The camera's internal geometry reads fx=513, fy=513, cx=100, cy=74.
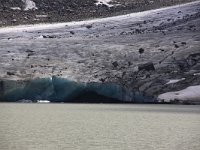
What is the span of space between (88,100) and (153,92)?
401cm

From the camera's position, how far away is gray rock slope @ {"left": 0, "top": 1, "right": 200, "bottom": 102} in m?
28.7

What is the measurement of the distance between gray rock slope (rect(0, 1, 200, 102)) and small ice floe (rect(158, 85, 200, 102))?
0.44 meters

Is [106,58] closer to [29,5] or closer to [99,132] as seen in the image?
[99,132]

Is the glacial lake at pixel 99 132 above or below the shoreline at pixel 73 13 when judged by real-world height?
below

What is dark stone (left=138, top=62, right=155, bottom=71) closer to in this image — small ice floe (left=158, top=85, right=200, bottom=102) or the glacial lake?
small ice floe (left=158, top=85, right=200, bottom=102)

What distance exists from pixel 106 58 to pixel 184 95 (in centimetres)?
769

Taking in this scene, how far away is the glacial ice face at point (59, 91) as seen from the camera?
1120 inches

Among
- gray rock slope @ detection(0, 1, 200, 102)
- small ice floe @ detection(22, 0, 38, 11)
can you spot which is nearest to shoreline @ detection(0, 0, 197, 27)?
small ice floe @ detection(22, 0, 38, 11)

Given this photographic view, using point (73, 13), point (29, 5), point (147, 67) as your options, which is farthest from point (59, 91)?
point (29, 5)

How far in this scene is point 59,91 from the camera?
29188 mm

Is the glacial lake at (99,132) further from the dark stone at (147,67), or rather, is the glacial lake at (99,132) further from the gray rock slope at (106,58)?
the dark stone at (147,67)

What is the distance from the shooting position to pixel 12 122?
614 inches

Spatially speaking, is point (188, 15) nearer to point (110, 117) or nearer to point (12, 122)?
point (110, 117)

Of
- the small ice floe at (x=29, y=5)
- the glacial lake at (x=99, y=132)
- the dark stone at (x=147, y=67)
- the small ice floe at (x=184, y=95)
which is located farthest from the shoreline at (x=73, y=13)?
the glacial lake at (x=99, y=132)
